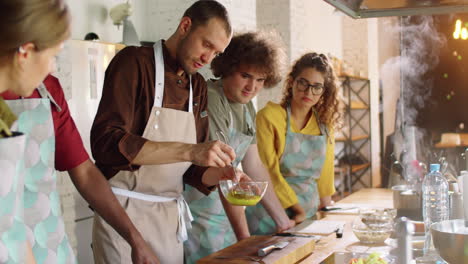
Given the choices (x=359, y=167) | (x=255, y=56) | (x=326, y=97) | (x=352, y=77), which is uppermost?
(x=352, y=77)

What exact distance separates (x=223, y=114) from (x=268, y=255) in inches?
35.6

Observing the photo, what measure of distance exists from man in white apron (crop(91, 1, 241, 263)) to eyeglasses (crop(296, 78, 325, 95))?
1.05 meters

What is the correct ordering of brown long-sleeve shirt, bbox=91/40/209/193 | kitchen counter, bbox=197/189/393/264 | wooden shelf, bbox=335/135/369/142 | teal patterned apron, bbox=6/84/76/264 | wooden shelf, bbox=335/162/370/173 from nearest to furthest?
teal patterned apron, bbox=6/84/76/264
brown long-sleeve shirt, bbox=91/40/209/193
kitchen counter, bbox=197/189/393/264
wooden shelf, bbox=335/162/370/173
wooden shelf, bbox=335/135/369/142

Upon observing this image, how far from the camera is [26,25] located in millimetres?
1219

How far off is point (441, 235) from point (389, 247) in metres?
0.76

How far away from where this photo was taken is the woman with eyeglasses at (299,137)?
3.27 m

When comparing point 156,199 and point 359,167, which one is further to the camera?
point 359,167

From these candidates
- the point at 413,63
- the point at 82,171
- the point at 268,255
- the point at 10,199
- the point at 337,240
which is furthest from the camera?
the point at 413,63

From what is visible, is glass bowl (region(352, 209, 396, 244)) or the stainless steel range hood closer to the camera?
glass bowl (region(352, 209, 396, 244))

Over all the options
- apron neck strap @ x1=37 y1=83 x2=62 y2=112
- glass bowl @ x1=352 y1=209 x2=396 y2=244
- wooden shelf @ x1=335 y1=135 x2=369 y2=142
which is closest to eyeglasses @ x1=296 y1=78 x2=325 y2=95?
glass bowl @ x1=352 y1=209 x2=396 y2=244

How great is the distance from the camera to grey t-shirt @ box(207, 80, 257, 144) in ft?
9.25

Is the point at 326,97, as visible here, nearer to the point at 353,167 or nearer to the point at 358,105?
the point at 353,167

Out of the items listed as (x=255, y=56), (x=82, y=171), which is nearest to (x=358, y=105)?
(x=255, y=56)

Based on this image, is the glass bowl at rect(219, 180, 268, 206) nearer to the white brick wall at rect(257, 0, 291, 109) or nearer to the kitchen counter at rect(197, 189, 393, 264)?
the kitchen counter at rect(197, 189, 393, 264)
